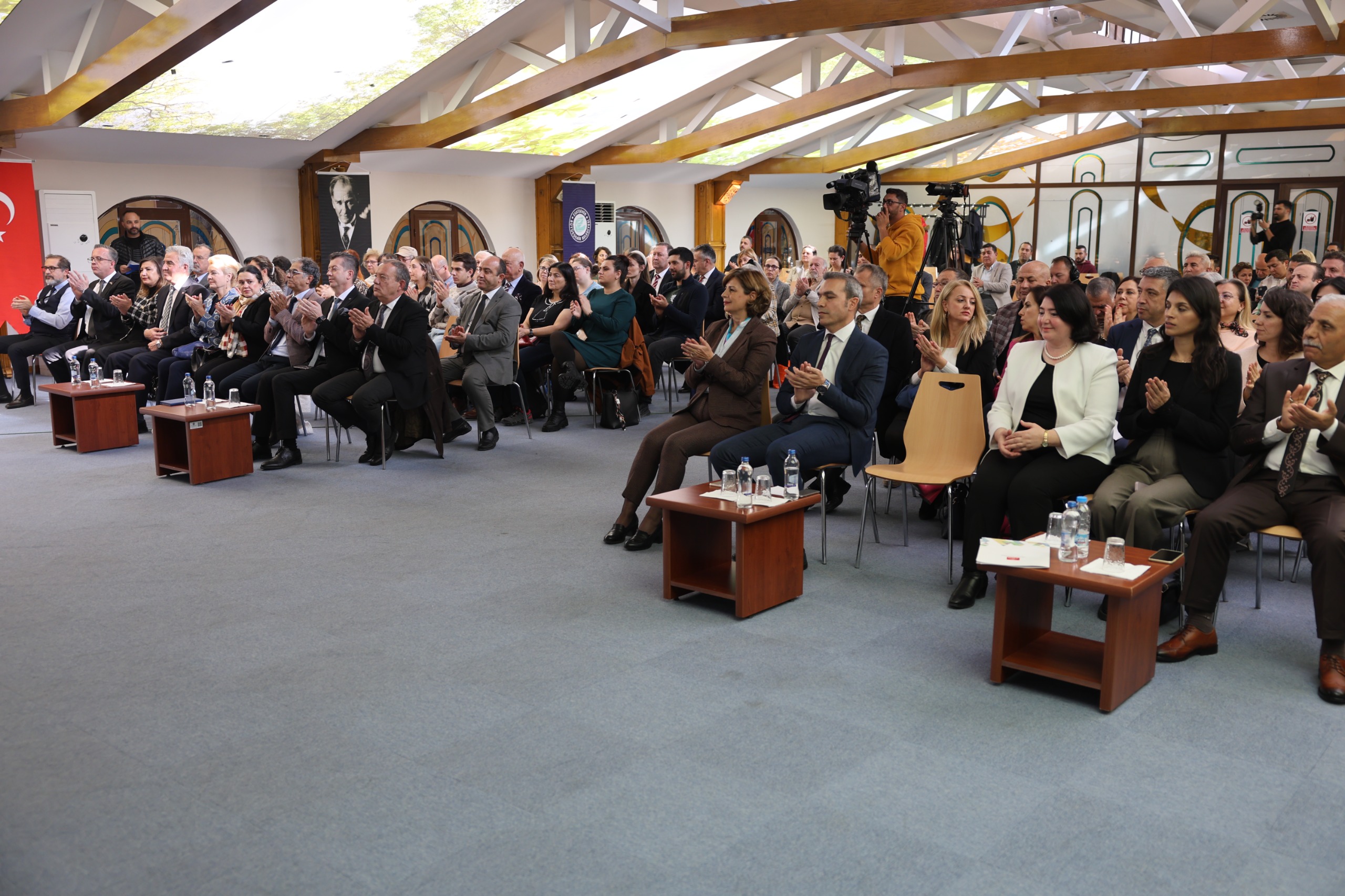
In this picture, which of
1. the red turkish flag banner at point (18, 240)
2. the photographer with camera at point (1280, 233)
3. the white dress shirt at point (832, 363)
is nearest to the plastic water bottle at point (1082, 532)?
the white dress shirt at point (832, 363)

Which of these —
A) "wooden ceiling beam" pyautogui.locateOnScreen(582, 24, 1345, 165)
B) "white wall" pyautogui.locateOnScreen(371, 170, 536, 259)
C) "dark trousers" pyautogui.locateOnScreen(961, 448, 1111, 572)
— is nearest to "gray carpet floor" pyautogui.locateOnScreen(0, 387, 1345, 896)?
"dark trousers" pyautogui.locateOnScreen(961, 448, 1111, 572)

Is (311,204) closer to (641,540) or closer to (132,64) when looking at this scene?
(132,64)

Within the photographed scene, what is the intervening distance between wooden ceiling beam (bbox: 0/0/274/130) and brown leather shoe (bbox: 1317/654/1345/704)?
23.4 feet

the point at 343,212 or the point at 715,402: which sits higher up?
the point at 343,212

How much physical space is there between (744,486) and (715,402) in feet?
3.18

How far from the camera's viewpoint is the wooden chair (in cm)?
456

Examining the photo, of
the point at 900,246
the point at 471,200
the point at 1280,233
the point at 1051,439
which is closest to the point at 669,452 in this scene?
the point at 1051,439

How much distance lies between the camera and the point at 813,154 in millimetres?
16688

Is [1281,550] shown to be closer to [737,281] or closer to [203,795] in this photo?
[737,281]

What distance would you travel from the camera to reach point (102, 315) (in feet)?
27.7

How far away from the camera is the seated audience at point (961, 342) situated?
4938mm

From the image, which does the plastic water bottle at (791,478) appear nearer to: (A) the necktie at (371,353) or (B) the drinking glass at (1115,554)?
(B) the drinking glass at (1115,554)

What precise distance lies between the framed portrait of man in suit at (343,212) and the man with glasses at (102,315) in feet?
11.5

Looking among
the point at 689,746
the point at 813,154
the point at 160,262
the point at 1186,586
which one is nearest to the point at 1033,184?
the point at 813,154
